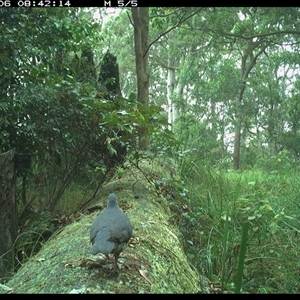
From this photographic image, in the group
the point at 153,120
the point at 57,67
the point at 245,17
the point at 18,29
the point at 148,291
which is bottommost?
the point at 148,291

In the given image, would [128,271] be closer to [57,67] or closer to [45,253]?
[45,253]

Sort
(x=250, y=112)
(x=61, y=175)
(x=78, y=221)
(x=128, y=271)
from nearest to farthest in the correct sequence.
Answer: (x=128, y=271), (x=78, y=221), (x=61, y=175), (x=250, y=112)

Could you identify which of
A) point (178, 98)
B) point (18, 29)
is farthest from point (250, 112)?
point (18, 29)

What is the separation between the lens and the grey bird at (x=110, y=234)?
178 centimetres

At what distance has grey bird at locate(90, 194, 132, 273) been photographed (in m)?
1.78

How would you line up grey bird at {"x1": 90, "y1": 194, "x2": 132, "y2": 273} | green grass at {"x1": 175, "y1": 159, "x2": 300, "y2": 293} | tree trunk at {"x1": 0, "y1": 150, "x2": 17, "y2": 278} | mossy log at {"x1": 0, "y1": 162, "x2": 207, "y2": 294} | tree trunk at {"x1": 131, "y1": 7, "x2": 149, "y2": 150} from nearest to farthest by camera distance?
grey bird at {"x1": 90, "y1": 194, "x2": 132, "y2": 273} → mossy log at {"x1": 0, "y1": 162, "x2": 207, "y2": 294} → green grass at {"x1": 175, "y1": 159, "x2": 300, "y2": 293} → tree trunk at {"x1": 0, "y1": 150, "x2": 17, "y2": 278} → tree trunk at {"x1": 131, "y1": 7, "x2": 149, "y2": 150}

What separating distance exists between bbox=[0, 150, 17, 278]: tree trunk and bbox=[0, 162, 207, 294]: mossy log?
80 cm

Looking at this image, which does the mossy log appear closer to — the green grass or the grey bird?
the grey bird

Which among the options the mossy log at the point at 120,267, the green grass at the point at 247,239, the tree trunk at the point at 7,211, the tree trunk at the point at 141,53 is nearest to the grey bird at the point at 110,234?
the mossy log at the point at 120,267

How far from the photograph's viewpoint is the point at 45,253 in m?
2.73

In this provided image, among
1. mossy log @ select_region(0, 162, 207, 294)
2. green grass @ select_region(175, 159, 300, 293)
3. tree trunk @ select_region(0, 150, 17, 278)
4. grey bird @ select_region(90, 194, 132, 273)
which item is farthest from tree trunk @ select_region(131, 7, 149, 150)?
grey bird @ select_region(90, 194, 132, 273)

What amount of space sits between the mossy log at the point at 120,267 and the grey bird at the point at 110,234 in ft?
0.39

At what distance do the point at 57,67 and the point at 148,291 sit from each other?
426 cm

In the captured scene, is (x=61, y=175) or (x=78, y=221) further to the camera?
(x=61, y=175)
